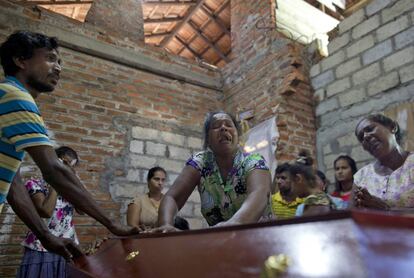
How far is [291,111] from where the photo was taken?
4.18 m

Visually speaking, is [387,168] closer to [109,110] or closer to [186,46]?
[109,110]

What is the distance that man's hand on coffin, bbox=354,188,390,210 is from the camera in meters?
1.80

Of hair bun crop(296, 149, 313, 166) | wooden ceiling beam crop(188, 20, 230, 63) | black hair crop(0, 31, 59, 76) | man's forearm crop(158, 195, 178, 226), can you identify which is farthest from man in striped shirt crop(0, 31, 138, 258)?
wooden ceiling beam crop(188, 20, 230, 63)

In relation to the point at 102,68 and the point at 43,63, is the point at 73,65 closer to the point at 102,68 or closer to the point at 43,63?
the point at 102,68

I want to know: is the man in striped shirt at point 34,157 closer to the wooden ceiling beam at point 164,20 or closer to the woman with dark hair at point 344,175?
the woman with dark hair at point 344,175

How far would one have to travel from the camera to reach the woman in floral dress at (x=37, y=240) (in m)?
2.63

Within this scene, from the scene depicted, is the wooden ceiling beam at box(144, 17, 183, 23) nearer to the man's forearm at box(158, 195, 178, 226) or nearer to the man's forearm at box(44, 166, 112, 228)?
the man's forearm at box(158, 195, 178, 226)

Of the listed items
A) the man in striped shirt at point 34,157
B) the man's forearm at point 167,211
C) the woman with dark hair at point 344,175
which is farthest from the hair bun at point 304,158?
the man in striped shirt at point 34,157

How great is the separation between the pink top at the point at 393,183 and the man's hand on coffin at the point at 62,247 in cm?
182

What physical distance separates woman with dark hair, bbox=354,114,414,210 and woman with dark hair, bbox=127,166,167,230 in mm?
2021

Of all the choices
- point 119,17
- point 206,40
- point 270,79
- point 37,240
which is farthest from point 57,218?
point 206,40

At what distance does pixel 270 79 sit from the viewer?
447cm

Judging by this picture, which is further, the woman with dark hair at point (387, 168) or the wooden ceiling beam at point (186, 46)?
the wooden ceiling beam at point (186, 46)

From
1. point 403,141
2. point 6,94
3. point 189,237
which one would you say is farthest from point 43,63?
point 403,141
